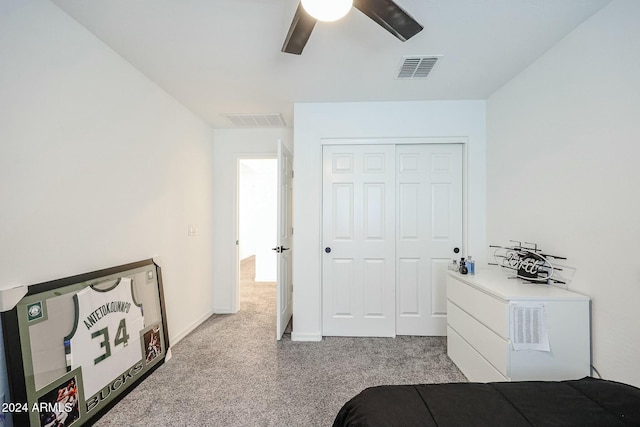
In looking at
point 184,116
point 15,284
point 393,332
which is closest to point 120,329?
point 15,284

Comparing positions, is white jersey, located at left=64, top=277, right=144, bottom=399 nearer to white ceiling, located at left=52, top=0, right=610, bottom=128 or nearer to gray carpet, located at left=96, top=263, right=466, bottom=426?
gray carpet, located at left=96, top=263, right=466, bottom=426

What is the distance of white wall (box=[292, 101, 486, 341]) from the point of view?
274cm

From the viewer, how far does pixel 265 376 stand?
209 cm

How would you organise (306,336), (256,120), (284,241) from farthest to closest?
1. (256,120)
2. (284,241)
3. (306,336)

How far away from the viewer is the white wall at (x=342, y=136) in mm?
2738

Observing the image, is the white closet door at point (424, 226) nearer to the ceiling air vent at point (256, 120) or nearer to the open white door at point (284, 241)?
the open white door at point (284, 241)

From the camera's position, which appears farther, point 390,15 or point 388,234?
point 388,234

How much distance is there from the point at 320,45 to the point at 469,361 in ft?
8.55

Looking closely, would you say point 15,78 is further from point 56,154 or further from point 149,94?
point 149,94

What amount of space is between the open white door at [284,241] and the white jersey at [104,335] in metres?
1.19

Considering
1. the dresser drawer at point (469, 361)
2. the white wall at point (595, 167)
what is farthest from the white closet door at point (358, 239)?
the white wall at point (595, 167)

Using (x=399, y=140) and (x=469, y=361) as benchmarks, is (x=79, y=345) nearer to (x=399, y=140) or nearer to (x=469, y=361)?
(x=469, y=361)

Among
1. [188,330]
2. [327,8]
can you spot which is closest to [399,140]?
[327,8]

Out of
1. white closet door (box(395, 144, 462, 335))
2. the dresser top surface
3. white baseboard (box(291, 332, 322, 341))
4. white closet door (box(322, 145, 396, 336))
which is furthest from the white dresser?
white baseboard (box(291, 332, 322, 341))
